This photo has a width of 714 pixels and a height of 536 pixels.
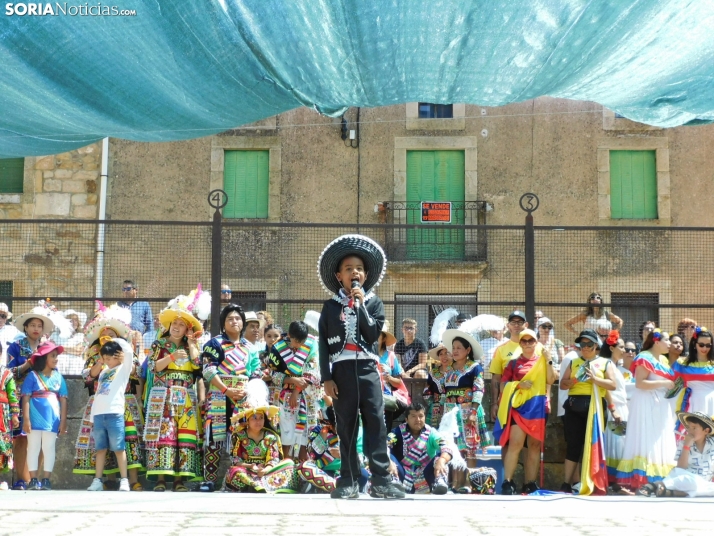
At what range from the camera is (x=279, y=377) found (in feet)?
33.8

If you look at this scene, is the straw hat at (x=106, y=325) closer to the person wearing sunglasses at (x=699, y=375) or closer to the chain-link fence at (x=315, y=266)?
the chain-link fence at (x=315, y=266)

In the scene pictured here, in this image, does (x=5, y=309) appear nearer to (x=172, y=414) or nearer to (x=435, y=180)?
(x=172, y=414)

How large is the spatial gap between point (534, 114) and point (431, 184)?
270 cm

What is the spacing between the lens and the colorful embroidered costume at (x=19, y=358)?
10211mm

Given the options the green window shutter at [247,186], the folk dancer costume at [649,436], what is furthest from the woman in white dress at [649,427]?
the green window shutter at [247,186]

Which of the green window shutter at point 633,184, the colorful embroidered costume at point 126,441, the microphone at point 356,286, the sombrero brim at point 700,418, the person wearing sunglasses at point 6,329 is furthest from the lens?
the green window shutter at point 633,184

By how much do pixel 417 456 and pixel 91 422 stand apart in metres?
2.99

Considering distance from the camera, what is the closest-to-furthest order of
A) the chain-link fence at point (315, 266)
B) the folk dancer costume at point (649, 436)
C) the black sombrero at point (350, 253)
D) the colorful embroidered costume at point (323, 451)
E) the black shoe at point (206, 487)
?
the black sombrero at point (350, 253) → the colorful embroidered costume at point (323, 451) → the black shoe at point (206, 487) → the folk dancer costume at point (649, 436) → the chain-link fence at point (315, 266)

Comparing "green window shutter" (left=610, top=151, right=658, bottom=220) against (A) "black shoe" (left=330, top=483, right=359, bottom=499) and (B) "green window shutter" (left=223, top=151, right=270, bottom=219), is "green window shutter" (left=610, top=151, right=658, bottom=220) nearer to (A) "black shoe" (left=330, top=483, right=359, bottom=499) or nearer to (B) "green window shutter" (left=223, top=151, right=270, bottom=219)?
(B) "green window shutter" (left=223, top=151, right=270, bottom=219)

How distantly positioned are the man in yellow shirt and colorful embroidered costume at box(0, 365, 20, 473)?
444 cm

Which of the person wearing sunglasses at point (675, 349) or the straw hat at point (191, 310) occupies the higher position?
the straw hat at point (191, 310)

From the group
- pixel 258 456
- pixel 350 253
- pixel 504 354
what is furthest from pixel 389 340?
pixel 350 253

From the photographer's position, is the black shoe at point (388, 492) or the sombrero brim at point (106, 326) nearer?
the black shoe at point (388, 492)

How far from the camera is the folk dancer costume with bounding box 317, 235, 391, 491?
710 centimetres
